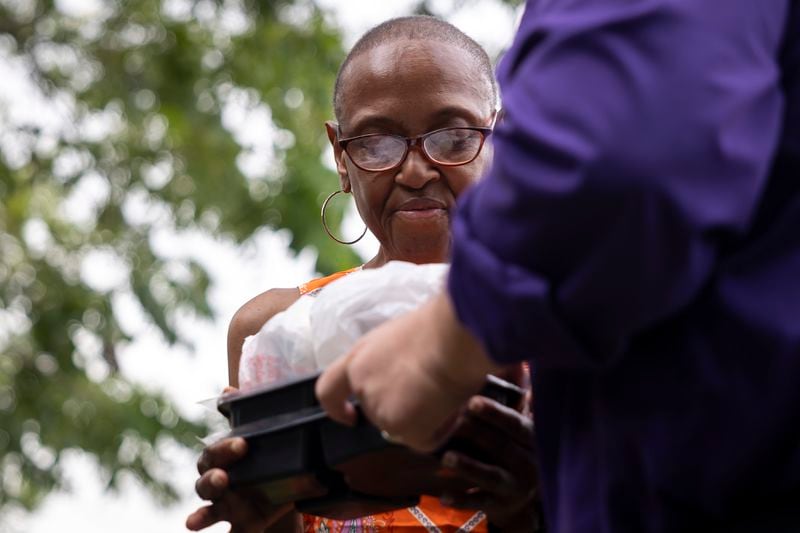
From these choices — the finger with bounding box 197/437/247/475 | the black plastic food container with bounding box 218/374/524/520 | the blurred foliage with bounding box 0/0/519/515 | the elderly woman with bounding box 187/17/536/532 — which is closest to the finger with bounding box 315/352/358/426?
the black plastic food container with bounding box 218/374/524/520

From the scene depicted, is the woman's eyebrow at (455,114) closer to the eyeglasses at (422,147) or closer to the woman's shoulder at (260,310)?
the eyeglasses at (422,147)

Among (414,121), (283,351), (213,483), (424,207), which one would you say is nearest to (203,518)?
(213,483)

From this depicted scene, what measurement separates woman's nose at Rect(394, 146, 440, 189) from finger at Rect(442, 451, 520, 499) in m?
0.91

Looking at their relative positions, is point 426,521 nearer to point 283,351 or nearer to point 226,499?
point 226,499

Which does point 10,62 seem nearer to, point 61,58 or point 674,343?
point 61,58

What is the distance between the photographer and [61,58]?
9.88 m

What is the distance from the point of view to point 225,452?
202cm

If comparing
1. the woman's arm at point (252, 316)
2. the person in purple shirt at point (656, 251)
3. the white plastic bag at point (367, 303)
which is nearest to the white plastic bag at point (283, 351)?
the white plastic bag at point (367, 303)

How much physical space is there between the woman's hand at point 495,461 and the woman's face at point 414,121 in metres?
0.85

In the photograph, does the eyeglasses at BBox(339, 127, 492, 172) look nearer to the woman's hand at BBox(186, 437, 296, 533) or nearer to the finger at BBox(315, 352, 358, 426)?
the woman's hand at BBox(186, 437, 296, 533)

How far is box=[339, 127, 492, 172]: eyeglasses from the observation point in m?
2.79

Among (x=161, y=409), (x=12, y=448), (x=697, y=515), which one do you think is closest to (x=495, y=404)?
(x=697, y=515)

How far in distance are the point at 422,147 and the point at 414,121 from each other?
0.06 meters

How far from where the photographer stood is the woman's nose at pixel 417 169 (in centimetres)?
278
